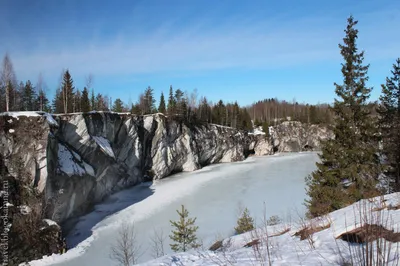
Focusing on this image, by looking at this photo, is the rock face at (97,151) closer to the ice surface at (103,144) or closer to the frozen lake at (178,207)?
the ice surface at (103,144)

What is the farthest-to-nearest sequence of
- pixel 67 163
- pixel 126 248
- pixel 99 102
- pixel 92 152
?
pixel 99 102, pixel 92 152, pixel 67 163, pixel 126 248

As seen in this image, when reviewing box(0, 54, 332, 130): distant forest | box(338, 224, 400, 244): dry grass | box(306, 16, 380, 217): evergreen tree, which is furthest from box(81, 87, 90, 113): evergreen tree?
box(338, 224, 400, 244): dry grass

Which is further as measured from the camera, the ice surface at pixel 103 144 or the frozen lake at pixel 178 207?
the ice surface at pixel 103 144

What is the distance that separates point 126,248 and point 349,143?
14978mm

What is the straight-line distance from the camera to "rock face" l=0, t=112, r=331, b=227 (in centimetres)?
1844

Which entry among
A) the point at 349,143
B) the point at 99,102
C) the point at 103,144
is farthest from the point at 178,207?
the point at 99,102

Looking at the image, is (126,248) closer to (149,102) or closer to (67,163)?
(67,163)

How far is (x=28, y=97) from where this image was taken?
151 feet

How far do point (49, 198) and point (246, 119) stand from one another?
67.1 meters

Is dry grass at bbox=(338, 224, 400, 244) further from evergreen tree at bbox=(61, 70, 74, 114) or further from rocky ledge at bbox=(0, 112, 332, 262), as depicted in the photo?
evergreen tree at bbox=(61, 70, 74, 114)

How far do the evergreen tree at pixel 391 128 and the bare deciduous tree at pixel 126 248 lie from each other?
54.3ft

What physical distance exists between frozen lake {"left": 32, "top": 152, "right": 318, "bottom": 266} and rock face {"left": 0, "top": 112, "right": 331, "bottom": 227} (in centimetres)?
237

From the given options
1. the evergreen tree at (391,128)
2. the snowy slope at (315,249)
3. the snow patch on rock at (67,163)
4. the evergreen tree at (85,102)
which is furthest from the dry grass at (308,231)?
the evergreen tree at (85,102)

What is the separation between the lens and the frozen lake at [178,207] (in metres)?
16.5
